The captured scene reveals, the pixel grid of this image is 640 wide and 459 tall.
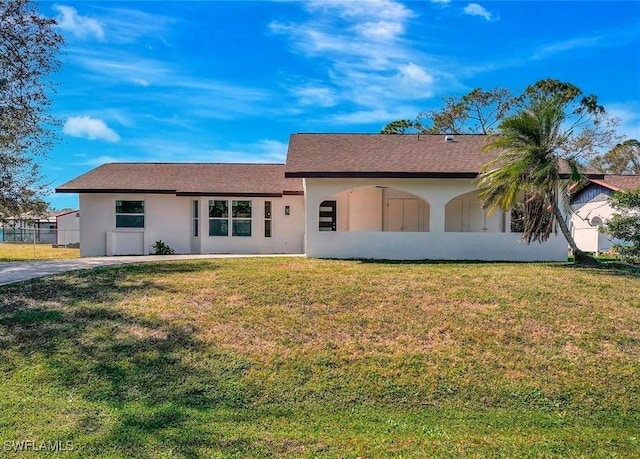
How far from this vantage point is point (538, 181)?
12.5 meters

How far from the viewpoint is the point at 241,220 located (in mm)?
18609

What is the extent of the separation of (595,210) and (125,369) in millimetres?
30548

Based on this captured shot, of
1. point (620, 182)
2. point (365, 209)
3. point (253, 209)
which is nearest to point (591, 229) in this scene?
point (620, 182)

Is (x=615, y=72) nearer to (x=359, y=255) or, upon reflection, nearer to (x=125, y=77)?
(x=359, y=255)

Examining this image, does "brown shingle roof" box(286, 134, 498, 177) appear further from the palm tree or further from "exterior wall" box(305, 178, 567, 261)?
the palm tree

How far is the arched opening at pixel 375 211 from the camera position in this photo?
60.0ft

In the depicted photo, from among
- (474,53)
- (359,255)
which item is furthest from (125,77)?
(474,53)

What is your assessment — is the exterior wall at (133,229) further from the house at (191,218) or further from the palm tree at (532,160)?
the palm tree at (532,160)

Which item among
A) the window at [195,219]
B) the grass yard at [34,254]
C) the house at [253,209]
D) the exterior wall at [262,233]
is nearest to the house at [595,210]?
the house at [253,209]

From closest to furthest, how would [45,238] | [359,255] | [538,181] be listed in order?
[538,181], [359,255], [45,238]

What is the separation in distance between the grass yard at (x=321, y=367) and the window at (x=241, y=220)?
8.13 meters

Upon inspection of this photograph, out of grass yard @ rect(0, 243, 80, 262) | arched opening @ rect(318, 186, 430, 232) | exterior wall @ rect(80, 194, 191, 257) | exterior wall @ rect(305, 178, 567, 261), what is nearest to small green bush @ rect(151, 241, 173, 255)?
exterior wall @ rect(80, 194, 191, 257)

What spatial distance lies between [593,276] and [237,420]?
32.3 feet

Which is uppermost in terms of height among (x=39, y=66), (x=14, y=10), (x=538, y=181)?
(x=14, y=10)
